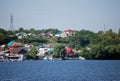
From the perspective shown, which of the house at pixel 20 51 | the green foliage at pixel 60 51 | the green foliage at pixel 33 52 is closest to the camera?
the green foliage at pixel 60 51

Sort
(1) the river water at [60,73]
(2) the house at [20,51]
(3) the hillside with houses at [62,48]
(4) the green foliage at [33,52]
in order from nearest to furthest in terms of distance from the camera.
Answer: (1) the river water at [60,73] < (4) the green foliage at [33,52] < (3) the hillside with houses at [62,48] < (2) the house at [20,51]

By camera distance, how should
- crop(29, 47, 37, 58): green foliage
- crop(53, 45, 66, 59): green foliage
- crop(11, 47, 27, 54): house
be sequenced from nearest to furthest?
crop(53, 45, 66, 59): green foliage < crop(29, 47, 37, 58): green foliage < crop(11, 47, 27, 54): house

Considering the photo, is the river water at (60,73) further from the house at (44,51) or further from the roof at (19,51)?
the roof at (19,51)

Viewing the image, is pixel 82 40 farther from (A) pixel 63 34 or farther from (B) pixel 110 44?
(A) pixel 63 34

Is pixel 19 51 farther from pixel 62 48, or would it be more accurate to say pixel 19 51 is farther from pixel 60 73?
pixel 60 73

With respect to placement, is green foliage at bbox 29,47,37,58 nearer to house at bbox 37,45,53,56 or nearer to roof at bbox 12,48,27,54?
house at bbox 37,45,53,56

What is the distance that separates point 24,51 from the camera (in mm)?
101750

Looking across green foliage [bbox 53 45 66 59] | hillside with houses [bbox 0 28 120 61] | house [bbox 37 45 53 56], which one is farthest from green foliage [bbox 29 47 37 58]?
green foliage [bbox 53 45 66 59]

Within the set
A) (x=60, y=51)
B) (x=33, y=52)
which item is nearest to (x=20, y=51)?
(x=33, y=52)

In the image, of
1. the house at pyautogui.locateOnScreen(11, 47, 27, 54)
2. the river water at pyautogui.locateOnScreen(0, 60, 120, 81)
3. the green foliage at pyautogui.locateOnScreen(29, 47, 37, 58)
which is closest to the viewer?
the river water at pyautogui.locateOnScreen(0, 60, 120, 81)

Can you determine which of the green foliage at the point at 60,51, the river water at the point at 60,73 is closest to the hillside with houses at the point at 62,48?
the green foliage at the point at 60,51

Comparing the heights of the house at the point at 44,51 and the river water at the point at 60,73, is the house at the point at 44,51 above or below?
above

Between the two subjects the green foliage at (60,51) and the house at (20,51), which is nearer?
the green foliage at (60,51)

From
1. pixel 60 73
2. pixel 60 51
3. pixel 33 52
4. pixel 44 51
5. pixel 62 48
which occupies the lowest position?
pixel 60 73
